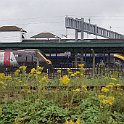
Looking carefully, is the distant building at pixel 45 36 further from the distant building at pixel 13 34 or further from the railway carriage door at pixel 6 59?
the railway carriage door at pixel 6 59

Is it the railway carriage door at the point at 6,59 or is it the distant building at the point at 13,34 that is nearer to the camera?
the railway carriage door at the point at 6,59

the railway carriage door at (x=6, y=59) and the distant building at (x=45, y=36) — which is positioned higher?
the distant building at (x=45, y=36)

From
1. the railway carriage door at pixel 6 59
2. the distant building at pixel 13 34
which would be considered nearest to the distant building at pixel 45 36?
the distant building at pixel 13 34

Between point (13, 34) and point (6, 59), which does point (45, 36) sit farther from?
point (6, 59)

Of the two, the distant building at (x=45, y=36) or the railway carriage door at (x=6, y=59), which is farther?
the distant building at (x=45, y=36)

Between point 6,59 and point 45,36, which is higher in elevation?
point 45,36

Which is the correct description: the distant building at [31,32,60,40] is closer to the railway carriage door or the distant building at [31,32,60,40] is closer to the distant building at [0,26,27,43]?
the distant building at [0,26,27,43]

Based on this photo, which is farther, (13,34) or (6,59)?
(13,34)

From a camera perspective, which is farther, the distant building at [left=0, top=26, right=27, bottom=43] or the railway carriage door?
the distant building at [left=0, top=26, right=27, bottom=43]

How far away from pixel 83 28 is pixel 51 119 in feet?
254


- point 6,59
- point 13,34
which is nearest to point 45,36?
point 13,34

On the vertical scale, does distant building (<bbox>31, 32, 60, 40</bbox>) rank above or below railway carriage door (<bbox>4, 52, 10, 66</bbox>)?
above

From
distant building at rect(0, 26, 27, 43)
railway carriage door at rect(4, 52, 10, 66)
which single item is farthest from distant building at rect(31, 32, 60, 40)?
railway carriage door at rect(4, 52, 10, 66)

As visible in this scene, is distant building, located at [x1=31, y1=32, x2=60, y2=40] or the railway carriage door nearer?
the railway carriage door
